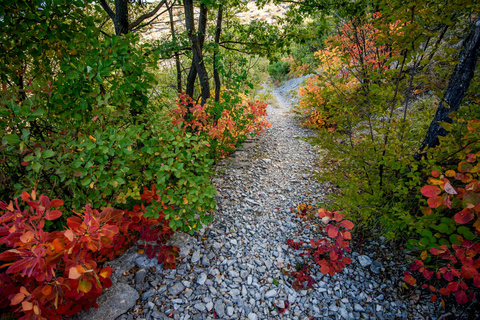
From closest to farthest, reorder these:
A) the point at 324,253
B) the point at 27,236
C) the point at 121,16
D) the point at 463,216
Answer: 1. the point at 27,236
2. the point at 463,216
3. the point at 324,253
4. the point at 121,16

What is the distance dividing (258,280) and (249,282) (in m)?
0.12

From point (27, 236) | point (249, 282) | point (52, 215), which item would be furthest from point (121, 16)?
point (249, 282)

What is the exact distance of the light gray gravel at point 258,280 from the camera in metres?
2.28

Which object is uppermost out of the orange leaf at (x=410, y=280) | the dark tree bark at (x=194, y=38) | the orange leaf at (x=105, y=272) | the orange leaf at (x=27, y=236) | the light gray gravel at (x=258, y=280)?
the dark tree bark at (x=194, y=38)

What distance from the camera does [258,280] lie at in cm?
267

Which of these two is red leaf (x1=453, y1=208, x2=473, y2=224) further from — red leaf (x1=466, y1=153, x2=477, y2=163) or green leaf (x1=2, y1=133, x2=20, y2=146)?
green leaf (x1=2, y1=133, x2=20, y2=146)

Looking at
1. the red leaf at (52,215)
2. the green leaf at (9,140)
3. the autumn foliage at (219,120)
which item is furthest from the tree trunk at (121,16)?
the red leaf at (52,215)

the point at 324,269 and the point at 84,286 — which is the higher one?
the point at 84,286

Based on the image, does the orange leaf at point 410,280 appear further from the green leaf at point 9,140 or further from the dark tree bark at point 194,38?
the dark tree bark at point 194,38

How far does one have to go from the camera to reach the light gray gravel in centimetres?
228

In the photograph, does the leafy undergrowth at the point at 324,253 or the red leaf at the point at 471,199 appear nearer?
the red leaf at the point at 471,199

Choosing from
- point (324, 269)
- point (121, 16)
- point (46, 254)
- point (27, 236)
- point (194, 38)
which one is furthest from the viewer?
point (194, 38)

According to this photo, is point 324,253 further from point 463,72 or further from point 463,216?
point 463,72

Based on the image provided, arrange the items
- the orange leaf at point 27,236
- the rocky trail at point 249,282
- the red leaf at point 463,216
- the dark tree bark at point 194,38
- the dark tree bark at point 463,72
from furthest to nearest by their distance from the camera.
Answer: the dark tree bark at point 194,38, the rocky trail at point 249,282, the dark tree bark at point 463,72, the red leaf at point 463,216, the orange leaf at point 27,236
